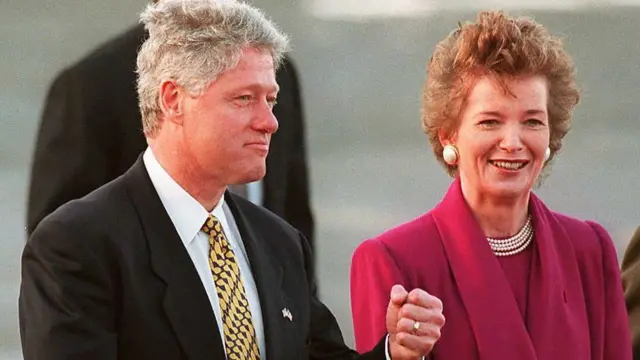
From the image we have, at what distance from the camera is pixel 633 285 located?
13.3 feet

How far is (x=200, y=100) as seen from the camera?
2963 millimetres

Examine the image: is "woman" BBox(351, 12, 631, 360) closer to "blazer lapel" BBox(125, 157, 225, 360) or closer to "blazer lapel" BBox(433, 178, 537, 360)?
"blazer lapel" BBox(433, 178, 537, 360)

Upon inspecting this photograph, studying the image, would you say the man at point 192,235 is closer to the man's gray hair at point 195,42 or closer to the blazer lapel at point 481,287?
the man's gray hair at point 195,42

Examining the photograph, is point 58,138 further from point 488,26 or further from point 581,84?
point 581,84

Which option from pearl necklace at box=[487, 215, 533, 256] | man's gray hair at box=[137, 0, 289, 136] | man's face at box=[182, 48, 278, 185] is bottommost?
pearl necklace at box=[487, 215, 533, 256]

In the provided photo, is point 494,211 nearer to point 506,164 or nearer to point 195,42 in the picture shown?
point 506,164

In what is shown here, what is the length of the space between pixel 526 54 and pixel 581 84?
6.32 feet

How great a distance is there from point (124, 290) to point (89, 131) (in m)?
1.23

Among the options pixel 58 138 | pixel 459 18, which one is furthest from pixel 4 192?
pixel 459 18

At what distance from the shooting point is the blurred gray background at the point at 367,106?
4.90 metres

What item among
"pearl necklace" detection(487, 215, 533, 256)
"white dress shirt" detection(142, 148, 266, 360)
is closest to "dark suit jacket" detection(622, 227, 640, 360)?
"pearl necklace" detection(487, 215, 533, 256)

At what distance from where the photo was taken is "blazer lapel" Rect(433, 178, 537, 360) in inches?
132

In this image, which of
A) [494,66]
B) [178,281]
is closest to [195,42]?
[178,281]

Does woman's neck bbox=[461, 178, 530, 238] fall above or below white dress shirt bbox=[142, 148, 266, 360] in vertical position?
above
